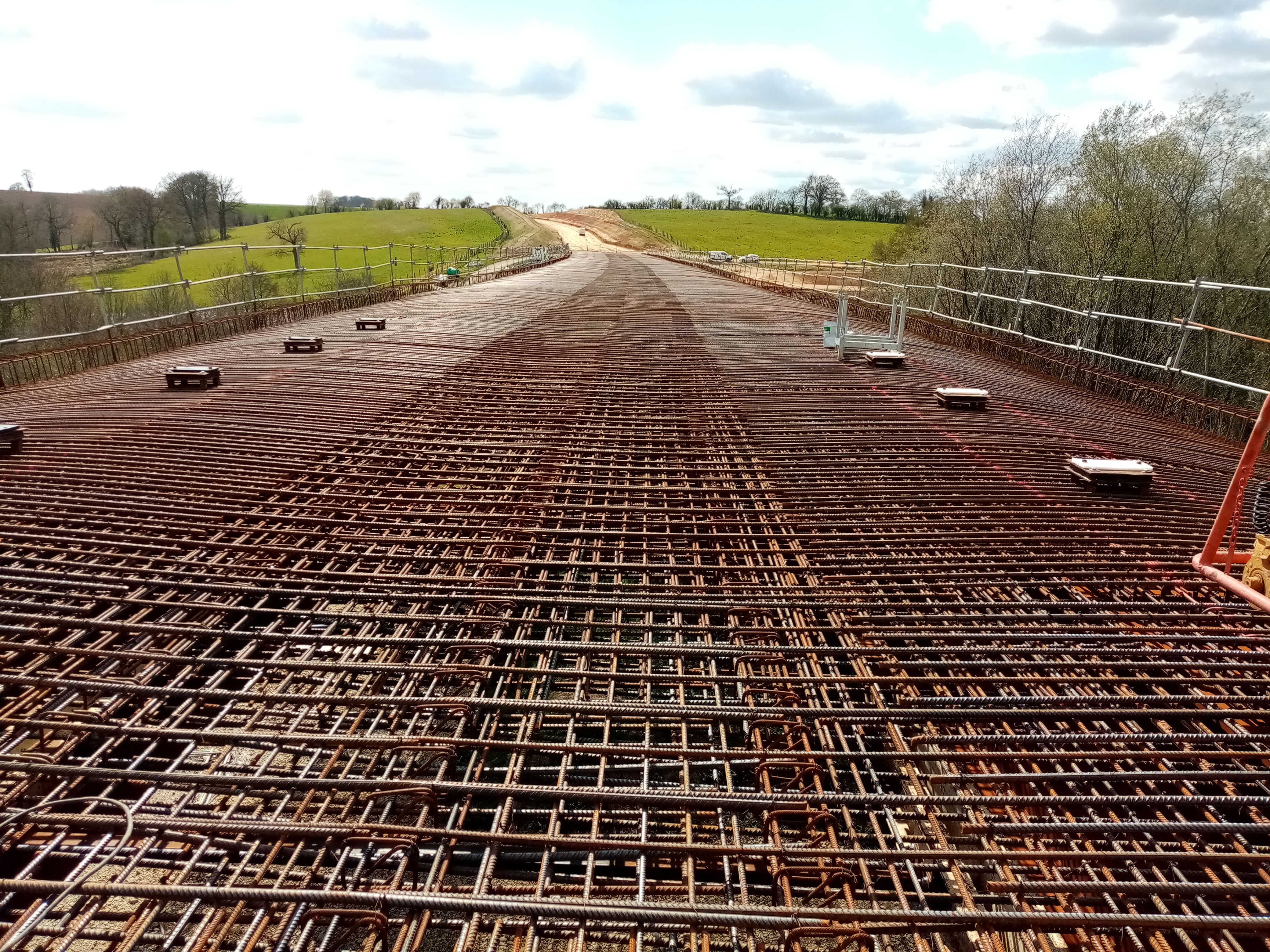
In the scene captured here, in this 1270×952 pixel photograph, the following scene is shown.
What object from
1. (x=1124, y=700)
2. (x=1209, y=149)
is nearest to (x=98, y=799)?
(x=1124, y=700)

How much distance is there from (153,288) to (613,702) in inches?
441

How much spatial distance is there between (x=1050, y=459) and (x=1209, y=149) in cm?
1550

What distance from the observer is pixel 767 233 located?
78.8 metres

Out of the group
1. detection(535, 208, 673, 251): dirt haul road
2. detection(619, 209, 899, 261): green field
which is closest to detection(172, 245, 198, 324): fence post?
detection(535, 208, 673, 251): dirt haul road

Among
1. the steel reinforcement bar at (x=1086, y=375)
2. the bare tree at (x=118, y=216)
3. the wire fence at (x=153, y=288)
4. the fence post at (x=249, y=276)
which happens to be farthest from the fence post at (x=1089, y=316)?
the bare tree at (x=118, y=216)

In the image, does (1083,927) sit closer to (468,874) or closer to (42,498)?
(468,874)

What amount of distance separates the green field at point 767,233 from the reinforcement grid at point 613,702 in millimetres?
60249

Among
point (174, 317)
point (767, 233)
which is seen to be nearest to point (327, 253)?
point (767, 233)

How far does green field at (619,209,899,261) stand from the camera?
68.8 meters

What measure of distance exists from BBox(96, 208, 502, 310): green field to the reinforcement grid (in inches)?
354

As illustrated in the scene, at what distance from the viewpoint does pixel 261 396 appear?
7.61 metres

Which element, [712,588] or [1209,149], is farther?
[1209,149]

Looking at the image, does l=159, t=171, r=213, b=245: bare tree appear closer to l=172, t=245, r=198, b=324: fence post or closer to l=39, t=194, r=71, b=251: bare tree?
l=39, t=194, r=71, b=251: bare tree

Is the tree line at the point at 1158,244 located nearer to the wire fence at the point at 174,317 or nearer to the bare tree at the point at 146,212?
the wire fence at the point at 174,317
